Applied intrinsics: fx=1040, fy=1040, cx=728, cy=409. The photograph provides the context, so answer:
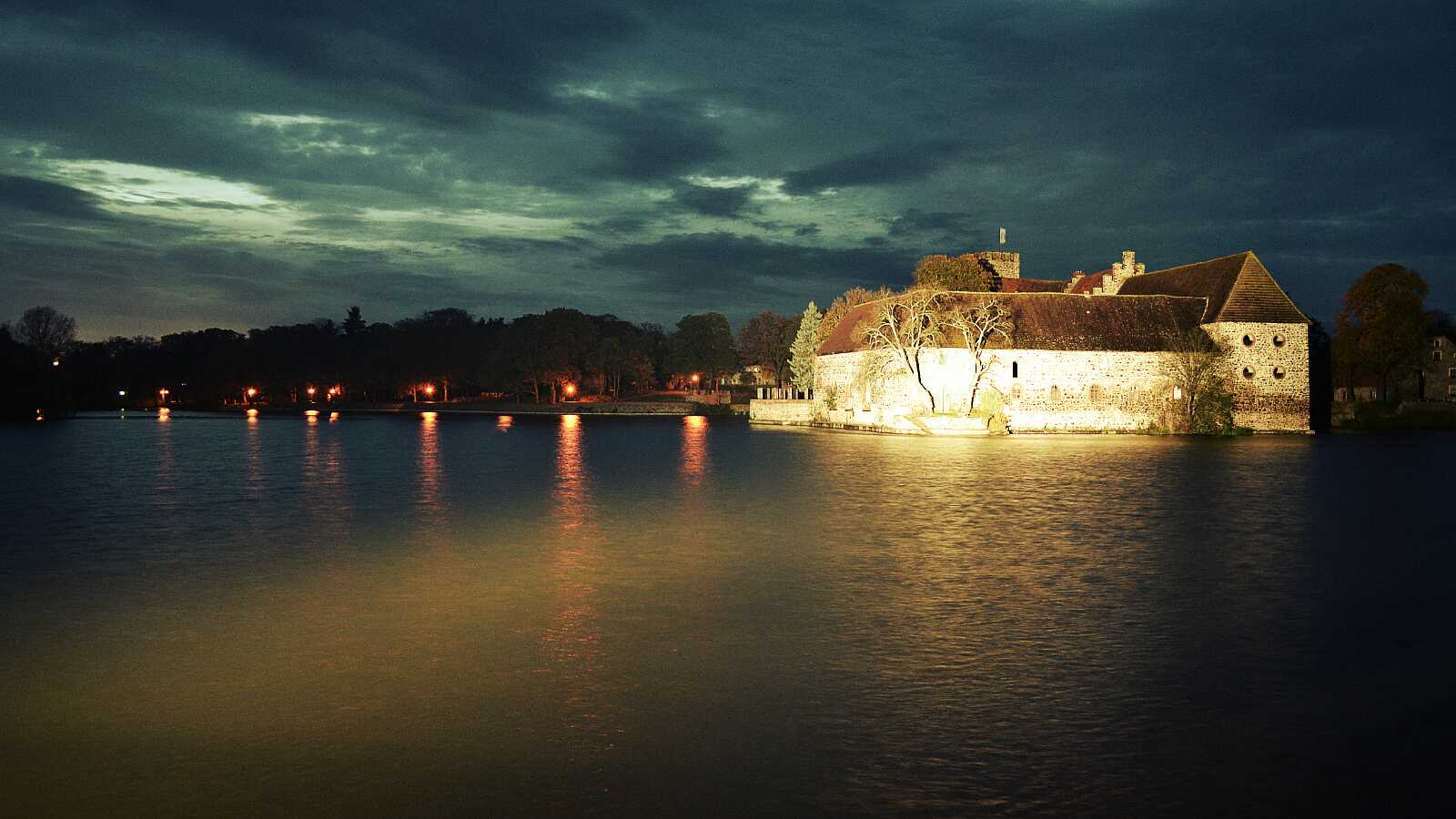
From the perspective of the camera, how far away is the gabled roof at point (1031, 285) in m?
86.2

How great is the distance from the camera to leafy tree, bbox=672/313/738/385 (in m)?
138

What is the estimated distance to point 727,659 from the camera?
9164mm

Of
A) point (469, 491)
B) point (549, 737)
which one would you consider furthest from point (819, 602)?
point (469, 491)

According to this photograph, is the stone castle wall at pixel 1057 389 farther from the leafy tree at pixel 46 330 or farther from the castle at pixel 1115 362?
the leafy tree at pixel 46 330

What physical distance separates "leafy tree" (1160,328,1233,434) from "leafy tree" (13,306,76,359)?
99199 mm

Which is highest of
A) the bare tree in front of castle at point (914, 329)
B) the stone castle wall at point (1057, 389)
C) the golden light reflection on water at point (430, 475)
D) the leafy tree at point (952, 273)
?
the leafy tree at point (952, 273)

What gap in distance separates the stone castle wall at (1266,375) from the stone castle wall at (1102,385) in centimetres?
5

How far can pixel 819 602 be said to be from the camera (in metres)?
11.7

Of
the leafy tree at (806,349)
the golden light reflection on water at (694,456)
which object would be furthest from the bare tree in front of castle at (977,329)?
the leafy tree at (806,349)

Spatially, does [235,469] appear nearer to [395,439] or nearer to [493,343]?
[395,439]

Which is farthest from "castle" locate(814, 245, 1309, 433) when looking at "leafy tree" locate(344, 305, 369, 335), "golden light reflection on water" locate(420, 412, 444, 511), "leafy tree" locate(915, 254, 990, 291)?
"leafy tree" locate(344, 305, 369, 335)

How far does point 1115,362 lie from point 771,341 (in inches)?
2356

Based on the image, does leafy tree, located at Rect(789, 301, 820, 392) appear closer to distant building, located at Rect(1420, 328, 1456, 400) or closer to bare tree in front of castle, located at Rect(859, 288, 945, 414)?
bare tree in front of castle, located at Rect(859, 288, 945, 414)

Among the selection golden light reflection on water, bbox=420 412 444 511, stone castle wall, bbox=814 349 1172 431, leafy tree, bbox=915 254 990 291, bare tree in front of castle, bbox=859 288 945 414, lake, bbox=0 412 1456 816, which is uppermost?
leafy tree, bbox=915 254 990 291
